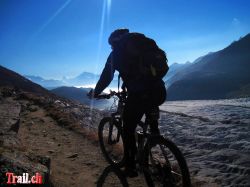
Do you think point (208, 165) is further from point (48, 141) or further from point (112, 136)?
point (48, 141)

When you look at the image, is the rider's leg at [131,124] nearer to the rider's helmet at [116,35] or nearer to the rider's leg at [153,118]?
the rider's leg at [153,118]

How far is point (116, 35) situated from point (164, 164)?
318 centimetres

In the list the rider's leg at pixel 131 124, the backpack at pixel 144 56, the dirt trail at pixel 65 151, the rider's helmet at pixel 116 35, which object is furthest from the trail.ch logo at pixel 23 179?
the rider's helmet at pixel 116 35

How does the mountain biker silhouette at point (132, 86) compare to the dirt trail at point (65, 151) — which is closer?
the mountain biker silhouette at point (132, 86)

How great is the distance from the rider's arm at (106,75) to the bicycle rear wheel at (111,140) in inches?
57.6

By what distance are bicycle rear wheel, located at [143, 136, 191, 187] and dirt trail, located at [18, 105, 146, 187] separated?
3.43ft

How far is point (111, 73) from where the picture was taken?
672 cm

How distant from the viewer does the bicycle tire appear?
712cm

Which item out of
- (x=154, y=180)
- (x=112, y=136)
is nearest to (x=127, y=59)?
(x=154, y=180)

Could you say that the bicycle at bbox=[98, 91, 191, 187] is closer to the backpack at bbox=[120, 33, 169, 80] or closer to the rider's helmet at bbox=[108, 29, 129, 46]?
the backpack at bbox=[120, 33, 169, 80]

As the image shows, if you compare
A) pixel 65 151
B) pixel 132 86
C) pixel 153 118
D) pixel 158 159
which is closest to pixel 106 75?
pixel 132 86

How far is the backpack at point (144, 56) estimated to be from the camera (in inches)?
223

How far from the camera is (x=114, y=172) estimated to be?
775 cm

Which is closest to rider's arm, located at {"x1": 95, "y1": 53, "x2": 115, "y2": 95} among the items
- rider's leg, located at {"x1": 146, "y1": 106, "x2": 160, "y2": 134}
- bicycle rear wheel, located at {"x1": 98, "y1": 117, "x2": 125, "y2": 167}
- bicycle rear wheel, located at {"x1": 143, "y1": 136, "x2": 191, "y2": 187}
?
rider's leg, located at {"x1": 146, "y1": 106, "x2": 160, "y2": 134}
